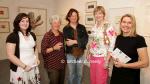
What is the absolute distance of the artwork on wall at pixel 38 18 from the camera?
669cm

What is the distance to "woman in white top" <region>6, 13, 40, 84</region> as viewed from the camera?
7.64ft

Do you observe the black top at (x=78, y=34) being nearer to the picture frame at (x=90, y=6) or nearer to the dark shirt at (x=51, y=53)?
the dark shirt at (x=51, y=53)

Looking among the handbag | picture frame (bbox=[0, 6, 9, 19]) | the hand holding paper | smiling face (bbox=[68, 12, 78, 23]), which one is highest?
picture frame (bbox=[0, 6, 9, 19])

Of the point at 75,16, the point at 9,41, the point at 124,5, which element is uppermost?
the point at 124,5

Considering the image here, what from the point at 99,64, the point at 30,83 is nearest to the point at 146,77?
the point at 99,64

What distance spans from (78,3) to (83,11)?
0.35 m

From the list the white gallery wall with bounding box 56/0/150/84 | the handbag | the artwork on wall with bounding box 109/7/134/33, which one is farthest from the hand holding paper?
the artwork on wall with bounding box 109/7/134/33

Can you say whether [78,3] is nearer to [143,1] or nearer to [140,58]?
[143,1]

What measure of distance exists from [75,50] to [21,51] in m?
1.13

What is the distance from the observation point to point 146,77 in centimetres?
370

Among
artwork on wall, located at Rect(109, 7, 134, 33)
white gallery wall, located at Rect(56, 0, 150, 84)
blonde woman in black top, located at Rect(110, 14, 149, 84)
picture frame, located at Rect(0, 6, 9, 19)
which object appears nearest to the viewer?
blonde woman in black top, located at Rect(110, 14, 149, 84)

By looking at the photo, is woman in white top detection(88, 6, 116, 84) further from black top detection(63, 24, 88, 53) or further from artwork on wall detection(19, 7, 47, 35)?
artwork on wall detection(19, 7, 47, 35)

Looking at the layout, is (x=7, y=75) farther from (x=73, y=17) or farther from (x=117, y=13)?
(x=117, y=13)

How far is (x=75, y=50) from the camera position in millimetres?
3299
